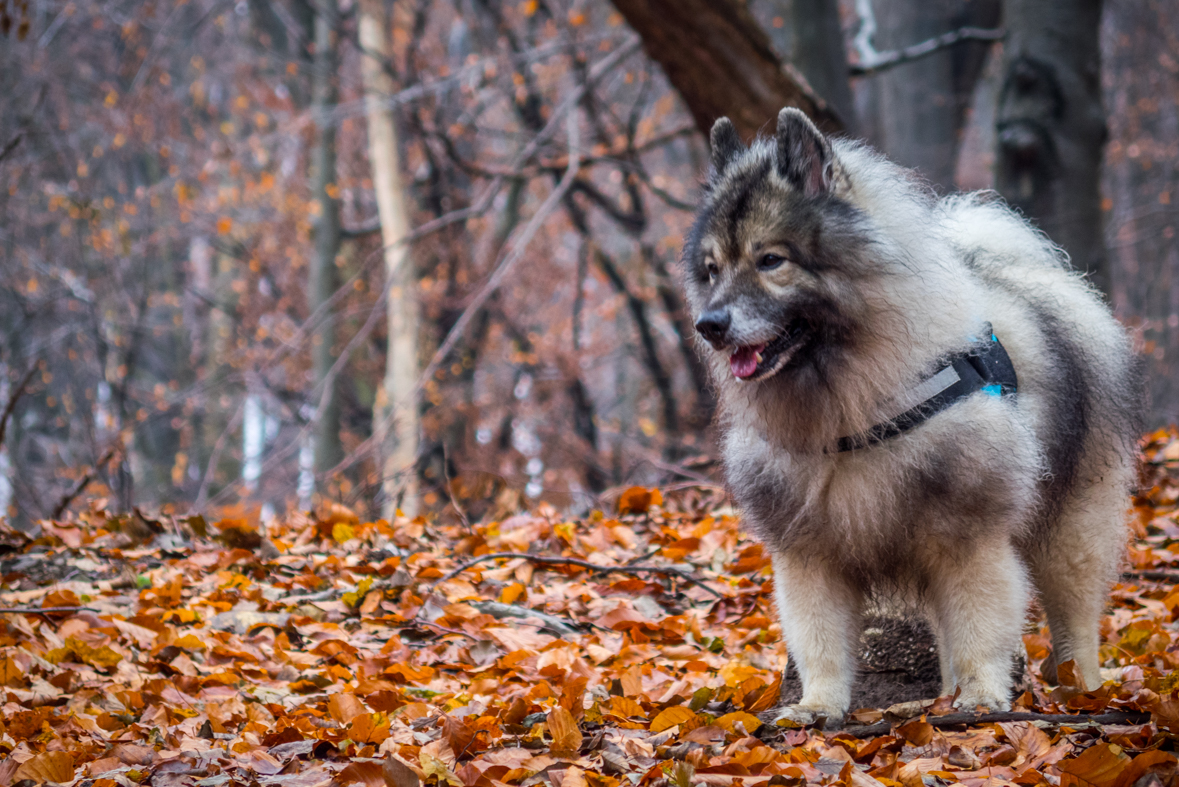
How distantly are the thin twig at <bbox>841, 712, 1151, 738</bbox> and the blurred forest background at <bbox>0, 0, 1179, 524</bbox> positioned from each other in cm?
423

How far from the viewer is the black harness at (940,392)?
2943mm

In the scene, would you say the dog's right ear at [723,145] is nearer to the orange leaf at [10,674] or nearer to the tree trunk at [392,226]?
the orange leaf at [10,674]

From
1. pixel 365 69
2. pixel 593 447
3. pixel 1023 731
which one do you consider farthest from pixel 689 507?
pixel 365 69

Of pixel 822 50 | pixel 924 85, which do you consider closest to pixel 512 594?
pixel 822 50

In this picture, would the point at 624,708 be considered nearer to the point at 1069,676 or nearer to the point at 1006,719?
the point at 1006,719

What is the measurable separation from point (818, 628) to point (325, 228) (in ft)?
34.8

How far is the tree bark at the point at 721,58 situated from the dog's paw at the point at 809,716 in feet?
13.4

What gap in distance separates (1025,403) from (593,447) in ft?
30.2

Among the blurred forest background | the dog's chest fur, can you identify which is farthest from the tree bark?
the dog's chest fur

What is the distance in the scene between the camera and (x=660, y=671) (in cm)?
376

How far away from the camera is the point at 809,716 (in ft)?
9.93

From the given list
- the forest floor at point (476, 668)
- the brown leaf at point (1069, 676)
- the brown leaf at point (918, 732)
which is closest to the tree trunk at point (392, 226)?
the forest floor at point (476, 668)

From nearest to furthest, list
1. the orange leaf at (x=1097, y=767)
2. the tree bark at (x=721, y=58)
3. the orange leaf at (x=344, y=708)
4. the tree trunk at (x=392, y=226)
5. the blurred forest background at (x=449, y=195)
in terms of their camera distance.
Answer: the orange leaf at (x=1097, y=767), the orange leaf at (x=344, y=708), the tree bark at (x=721, y=58), the blurred forest background at (x=449, y=195), the tree trunk at (x=392, y=226)

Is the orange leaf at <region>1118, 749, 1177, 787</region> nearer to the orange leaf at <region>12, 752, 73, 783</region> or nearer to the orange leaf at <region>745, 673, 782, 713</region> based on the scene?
the orange leaf at <region>745, 673, 782, 713</region>
